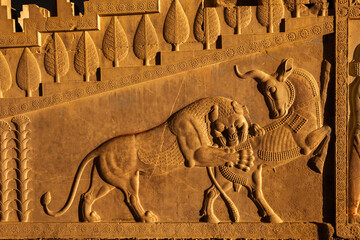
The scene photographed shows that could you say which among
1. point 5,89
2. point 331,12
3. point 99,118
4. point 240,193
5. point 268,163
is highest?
point 331,12

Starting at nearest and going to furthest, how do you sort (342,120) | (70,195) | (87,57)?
(342,120) → (87,57) → (70,195)

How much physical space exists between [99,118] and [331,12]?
3521 millimetres

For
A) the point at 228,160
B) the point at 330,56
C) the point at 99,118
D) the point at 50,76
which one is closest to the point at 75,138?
the point at 99,118

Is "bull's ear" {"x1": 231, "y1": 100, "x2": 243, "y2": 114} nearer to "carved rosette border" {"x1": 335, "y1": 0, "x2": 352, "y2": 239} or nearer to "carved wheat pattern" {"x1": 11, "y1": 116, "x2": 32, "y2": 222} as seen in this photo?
"carved rosette border" {"x1": 335, "y1": 0, "x2": 352, "y2": 239}

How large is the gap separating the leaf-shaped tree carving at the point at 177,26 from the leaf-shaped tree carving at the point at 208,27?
0.61 ft

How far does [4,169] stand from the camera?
6789 mm

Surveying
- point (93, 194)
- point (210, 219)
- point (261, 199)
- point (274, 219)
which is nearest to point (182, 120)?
point (210, 219)

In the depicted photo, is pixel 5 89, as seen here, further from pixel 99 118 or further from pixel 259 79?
A: pixel 259 79

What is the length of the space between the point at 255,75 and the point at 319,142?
1.27 m

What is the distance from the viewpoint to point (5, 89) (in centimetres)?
678

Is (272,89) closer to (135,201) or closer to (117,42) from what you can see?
Result: (117,42)

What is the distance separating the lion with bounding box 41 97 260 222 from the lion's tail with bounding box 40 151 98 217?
0.01 metres

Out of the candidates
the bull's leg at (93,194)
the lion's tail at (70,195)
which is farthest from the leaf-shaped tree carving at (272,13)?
the bull's leg at (93,194)

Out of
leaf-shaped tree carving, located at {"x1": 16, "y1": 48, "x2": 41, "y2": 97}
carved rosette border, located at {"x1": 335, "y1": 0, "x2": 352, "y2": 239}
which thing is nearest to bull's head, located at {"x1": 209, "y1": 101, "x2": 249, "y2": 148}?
carved rosette border, located at {"x1": 335, "y1": 0, "x2": 352, "y2": 239}
